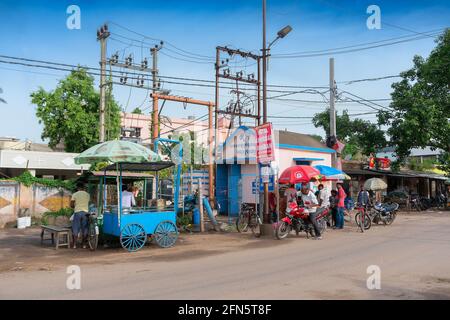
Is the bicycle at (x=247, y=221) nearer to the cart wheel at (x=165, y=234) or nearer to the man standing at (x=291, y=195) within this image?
the man standing at (x=291, y=195)

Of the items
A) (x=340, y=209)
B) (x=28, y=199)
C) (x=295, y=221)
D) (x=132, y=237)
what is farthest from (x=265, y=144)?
(x=28, y=199)

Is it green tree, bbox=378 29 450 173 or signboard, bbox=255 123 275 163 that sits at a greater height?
green tree, bbox=378 29 450 173

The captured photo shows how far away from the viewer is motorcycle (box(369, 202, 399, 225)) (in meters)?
17.9

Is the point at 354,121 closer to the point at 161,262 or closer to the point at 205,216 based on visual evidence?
the point at 205,216

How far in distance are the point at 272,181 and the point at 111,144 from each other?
980cm

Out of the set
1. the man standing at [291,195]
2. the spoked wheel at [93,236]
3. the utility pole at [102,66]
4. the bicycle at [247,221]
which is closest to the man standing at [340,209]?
the man standing at [291,195]

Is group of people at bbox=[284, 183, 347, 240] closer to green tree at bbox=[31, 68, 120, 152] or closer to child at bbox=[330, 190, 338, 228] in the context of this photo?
child at bbox=[330, 190, 338, 228]

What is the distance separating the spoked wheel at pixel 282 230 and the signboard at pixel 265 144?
7.36 ft

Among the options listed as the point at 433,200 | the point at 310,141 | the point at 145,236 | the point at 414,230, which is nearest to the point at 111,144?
the point at 145,236

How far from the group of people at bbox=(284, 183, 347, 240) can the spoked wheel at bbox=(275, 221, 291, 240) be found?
0.85m

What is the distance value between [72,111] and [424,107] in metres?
23.1

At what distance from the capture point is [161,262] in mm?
9766

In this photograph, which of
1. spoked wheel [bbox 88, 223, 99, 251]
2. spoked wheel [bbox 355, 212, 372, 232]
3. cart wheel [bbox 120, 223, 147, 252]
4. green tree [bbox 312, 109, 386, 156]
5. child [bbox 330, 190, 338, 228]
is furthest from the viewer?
green tree [bbox 312, 109, 386, 156]

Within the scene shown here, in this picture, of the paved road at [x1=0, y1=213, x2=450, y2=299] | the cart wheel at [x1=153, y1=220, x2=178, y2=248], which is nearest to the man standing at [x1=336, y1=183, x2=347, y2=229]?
the paved road at [x1=0, y1=213, x2=450, y2=299]
